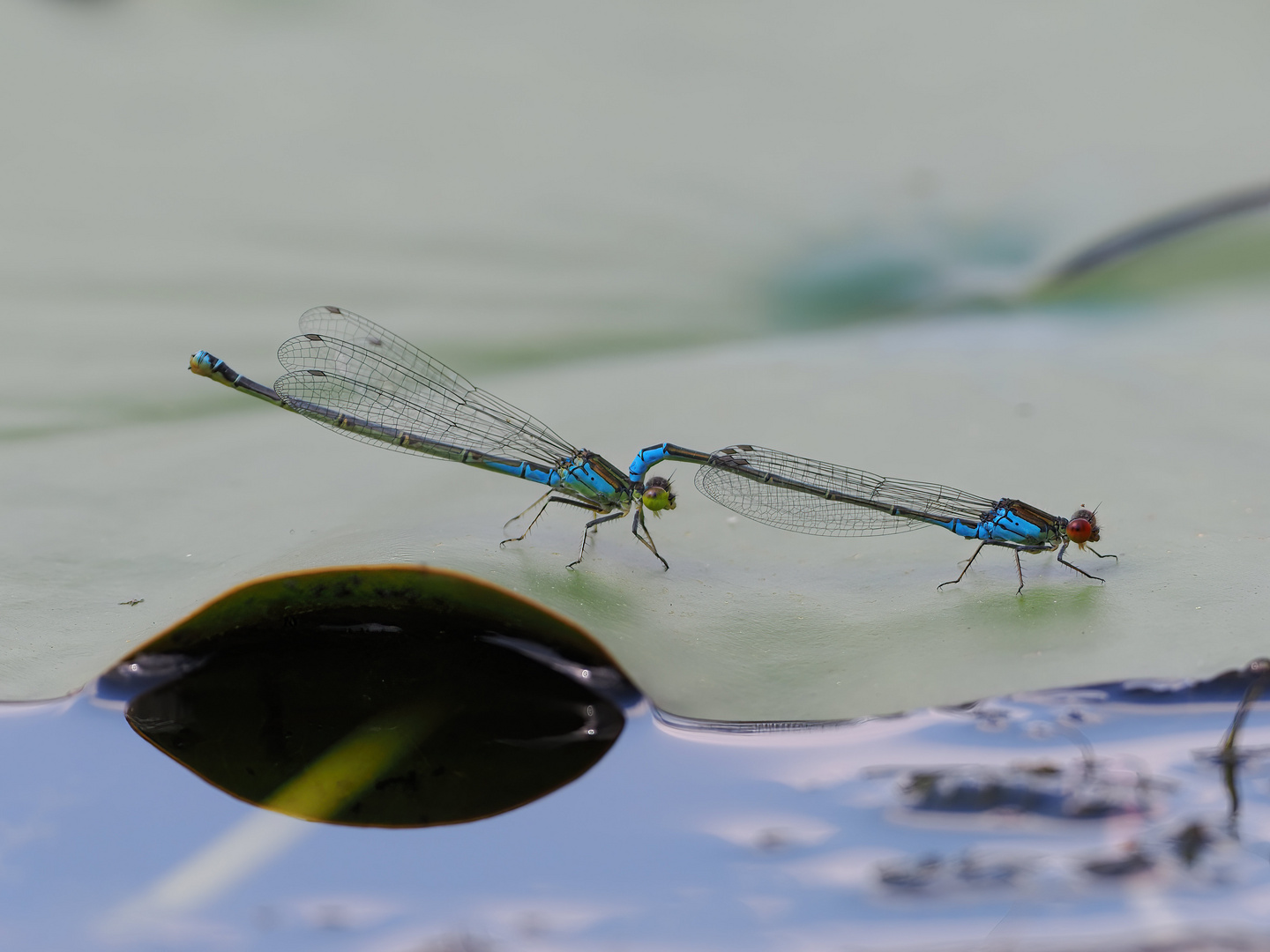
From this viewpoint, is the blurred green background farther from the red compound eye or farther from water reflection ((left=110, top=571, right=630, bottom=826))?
water reflection ((left=110, top=571, right=630, bottom=826))

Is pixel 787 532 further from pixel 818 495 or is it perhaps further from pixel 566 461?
pixel 566 461

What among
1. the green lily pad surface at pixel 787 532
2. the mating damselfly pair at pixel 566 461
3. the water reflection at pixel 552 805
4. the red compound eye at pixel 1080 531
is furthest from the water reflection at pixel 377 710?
the red compound eye at pixel 1080 531

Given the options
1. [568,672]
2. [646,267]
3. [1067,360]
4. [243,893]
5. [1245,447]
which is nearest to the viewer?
[243,893]

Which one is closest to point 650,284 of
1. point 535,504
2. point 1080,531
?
point 535,504

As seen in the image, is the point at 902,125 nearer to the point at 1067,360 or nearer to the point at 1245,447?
the point at 1067,360

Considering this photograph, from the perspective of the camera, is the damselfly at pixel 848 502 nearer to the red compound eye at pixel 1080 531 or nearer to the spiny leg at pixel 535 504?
the red compound eye at pixel 1080 531

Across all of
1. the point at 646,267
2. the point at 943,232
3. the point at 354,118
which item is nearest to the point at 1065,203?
the point at 943,232

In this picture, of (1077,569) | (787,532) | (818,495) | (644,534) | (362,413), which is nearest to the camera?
(1077,569)
